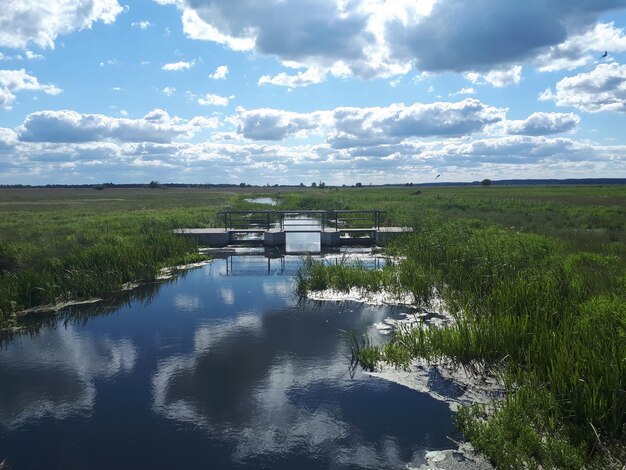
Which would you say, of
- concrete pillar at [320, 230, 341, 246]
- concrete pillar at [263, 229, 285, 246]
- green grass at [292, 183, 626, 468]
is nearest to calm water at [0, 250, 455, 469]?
green grass at [292, 183, 626, 468]

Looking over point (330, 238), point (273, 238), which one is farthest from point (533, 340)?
point (273, 238)

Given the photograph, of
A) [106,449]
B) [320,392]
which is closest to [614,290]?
[320,392]

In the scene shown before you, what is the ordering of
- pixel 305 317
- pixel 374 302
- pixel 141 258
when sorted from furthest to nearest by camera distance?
pixel 141 258
pixel 374 302
pixel 305 317

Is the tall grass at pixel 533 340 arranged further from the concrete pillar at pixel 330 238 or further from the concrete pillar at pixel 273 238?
the concrete pillar at pixel 273 238

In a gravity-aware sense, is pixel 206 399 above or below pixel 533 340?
below

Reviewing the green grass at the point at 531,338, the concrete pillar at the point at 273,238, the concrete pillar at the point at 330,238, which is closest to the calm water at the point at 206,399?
the green grass at the point at 531,338

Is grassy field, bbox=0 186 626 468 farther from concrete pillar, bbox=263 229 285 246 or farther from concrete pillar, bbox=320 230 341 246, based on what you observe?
concrete pillar, bbox=263 229 285 246

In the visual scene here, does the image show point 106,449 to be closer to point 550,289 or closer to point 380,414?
point 380,414

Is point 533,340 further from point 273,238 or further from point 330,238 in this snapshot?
point 273,238
